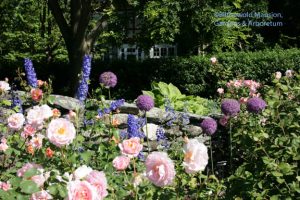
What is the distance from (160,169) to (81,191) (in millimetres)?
275

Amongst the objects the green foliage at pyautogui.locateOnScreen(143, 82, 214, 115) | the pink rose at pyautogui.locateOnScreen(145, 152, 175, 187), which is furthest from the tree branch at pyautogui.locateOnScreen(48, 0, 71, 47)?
the pink rose at pyautogui.locateOnScreen(145, 152, 175, 187)

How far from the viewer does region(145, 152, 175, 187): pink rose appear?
61.8 inches

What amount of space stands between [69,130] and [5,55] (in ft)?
43.4

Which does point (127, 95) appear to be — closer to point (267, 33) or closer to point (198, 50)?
point (198, 50)

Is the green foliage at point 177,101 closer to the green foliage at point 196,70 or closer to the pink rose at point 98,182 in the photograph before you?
the green foliage at point 196,70

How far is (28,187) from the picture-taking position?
61.6 inches

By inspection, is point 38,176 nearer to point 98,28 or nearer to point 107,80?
point 107,80

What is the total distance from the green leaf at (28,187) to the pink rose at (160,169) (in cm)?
35

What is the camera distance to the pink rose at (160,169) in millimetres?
1569

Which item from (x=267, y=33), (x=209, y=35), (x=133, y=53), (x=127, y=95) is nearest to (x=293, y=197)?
(x=127, y=95)

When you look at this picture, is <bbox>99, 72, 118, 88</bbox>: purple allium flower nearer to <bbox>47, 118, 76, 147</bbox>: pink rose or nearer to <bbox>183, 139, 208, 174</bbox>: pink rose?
<bbox>47, 118, 76, 147</bbox>: pink rose

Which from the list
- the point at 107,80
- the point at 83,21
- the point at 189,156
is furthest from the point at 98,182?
the point at 83,21

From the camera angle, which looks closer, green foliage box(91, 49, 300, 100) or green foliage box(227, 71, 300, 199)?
green foliage box(227, 71, 300, 199)

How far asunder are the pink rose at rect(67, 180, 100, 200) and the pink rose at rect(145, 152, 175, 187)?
24 centimetres
